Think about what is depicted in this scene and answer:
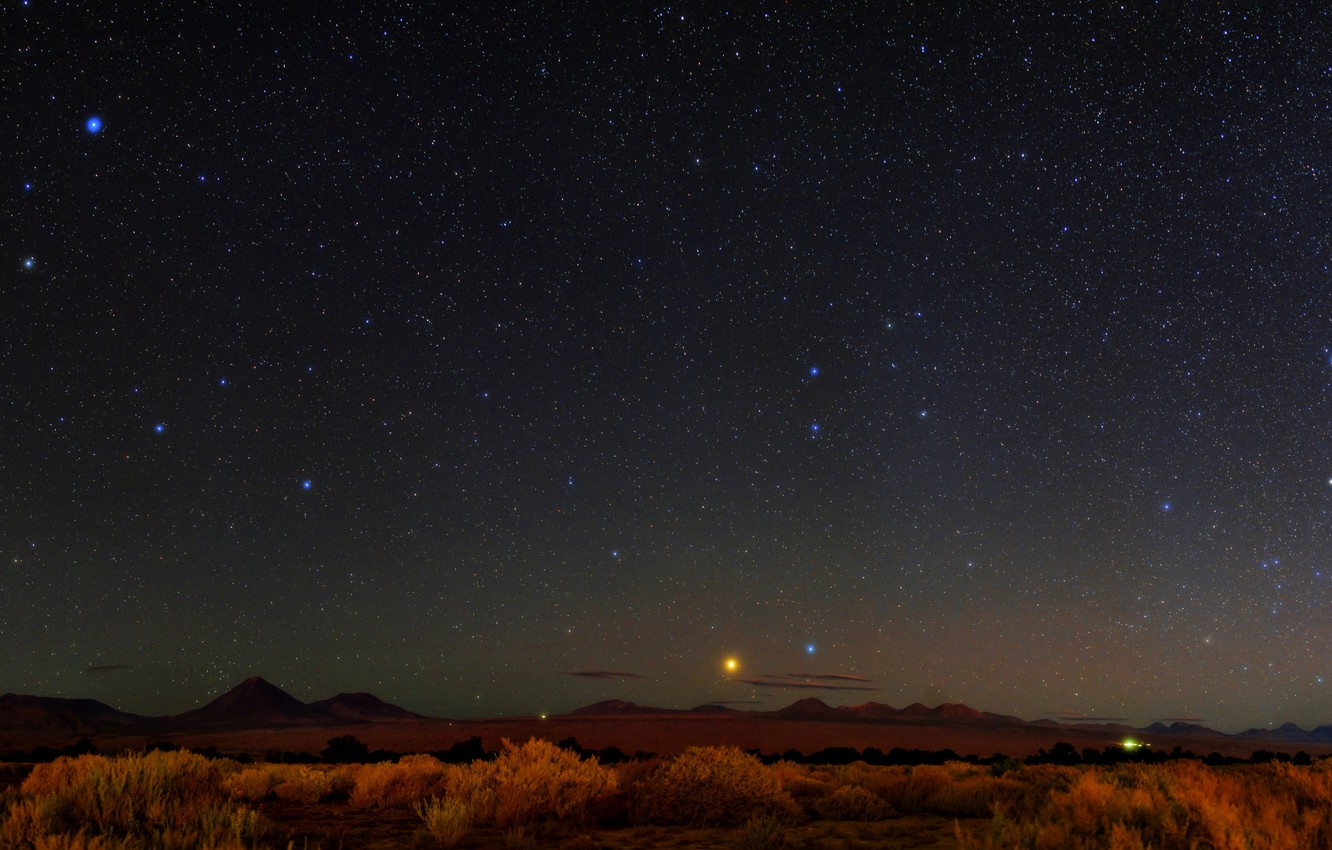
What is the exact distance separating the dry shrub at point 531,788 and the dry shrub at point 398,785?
99cm

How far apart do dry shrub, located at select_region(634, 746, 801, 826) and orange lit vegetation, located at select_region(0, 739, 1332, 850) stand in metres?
0.02

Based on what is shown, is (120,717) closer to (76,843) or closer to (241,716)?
(241,716)

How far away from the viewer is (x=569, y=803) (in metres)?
10.9

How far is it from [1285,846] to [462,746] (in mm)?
29423

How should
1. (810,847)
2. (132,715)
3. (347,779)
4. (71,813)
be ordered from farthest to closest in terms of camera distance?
(132,715) → (347,779) → (810,847) → (71,813)

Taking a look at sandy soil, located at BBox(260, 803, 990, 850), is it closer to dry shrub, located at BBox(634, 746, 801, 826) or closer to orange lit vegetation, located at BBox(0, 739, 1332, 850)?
orange lit vegetation, located at BBox(0, 739, 1332, 850)

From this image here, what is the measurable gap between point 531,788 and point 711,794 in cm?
261

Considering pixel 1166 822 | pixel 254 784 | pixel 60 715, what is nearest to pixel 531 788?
pixel 254 784

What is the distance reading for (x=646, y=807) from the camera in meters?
11.3

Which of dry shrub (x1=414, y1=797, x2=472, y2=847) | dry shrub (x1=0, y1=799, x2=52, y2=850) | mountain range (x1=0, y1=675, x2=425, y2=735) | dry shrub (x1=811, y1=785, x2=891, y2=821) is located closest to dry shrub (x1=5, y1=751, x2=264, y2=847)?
dry shrub (x1=0, y1=799, x2=52, y2=850)

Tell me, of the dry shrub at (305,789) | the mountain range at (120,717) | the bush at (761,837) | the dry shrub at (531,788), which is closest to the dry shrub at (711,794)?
the dry shrub at (531,788)

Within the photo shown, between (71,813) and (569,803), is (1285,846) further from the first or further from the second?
(71,813)

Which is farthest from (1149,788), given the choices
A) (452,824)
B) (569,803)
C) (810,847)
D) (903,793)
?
(452,824)

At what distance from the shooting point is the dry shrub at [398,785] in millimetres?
13234
